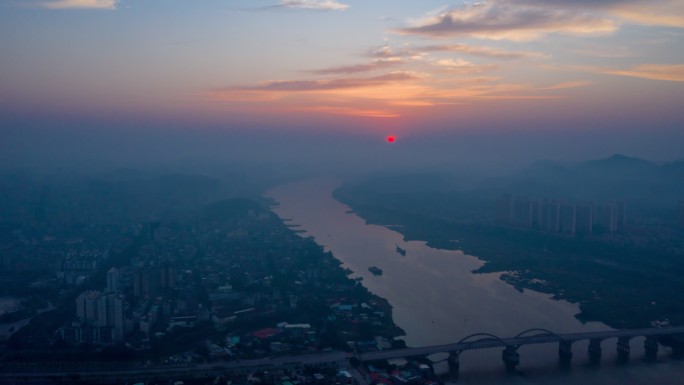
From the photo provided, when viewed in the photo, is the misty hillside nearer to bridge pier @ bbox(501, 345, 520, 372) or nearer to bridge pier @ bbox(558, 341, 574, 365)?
bridge pier @ bbox(558, 341, 574, 365)

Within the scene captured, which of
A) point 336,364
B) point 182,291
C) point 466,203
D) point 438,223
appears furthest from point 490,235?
point 336,364

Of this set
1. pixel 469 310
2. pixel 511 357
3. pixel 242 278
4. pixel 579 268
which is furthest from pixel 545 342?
pixel 579 268

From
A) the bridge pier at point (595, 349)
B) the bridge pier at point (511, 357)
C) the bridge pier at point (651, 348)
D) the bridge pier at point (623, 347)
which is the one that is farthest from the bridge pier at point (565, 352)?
the bridge pier at point (651, 348)

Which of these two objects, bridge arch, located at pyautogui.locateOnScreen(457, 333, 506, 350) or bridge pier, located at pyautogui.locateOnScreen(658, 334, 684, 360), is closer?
bridge arch, located at pyautogui.locateOnScreen(457, 333, 506, 350)

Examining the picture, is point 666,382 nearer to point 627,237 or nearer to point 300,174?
point 627,237

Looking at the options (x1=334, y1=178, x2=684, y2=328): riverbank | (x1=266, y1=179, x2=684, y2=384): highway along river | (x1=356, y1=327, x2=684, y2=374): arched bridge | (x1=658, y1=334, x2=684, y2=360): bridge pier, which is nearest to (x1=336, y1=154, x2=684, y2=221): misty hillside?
(x1=334, y1=178, x2=684, y2=328): riverbank

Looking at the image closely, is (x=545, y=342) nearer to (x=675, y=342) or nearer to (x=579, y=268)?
(x=675, y=342)
